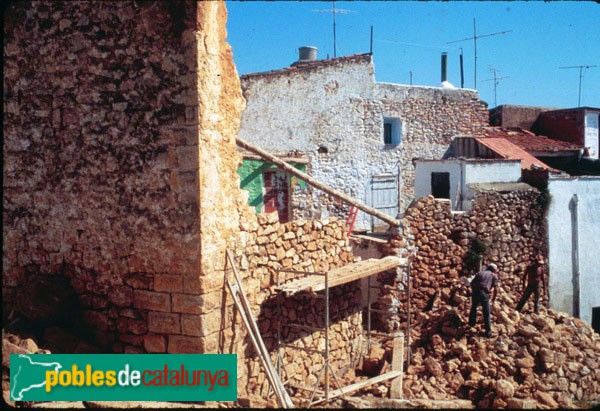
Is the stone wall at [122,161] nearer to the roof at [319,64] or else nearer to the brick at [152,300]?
the brick at [152,300]

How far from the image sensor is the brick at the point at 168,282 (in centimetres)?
607

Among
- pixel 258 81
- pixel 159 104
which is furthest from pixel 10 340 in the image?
pixel 258 81

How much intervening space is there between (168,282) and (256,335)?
1.26 meters

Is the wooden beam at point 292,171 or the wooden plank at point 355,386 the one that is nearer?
the wooden plank at point 355,386

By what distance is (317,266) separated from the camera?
8219 millimetres

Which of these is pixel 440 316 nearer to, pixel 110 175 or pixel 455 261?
pixel 455 261

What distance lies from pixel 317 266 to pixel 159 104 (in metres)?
3.39

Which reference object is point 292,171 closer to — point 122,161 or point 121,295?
point 122,161

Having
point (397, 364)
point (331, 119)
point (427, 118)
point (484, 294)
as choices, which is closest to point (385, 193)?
point (427, 118)

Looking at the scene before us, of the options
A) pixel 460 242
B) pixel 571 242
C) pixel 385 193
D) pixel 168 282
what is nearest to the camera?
pixel 168 282

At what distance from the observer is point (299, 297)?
794cm

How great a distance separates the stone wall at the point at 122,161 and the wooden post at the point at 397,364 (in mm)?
3673

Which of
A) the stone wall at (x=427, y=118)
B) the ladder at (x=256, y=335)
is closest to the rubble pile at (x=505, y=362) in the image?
the ladder at (x=256, y=335)

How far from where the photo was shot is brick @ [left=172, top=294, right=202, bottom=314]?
19.6 feet
